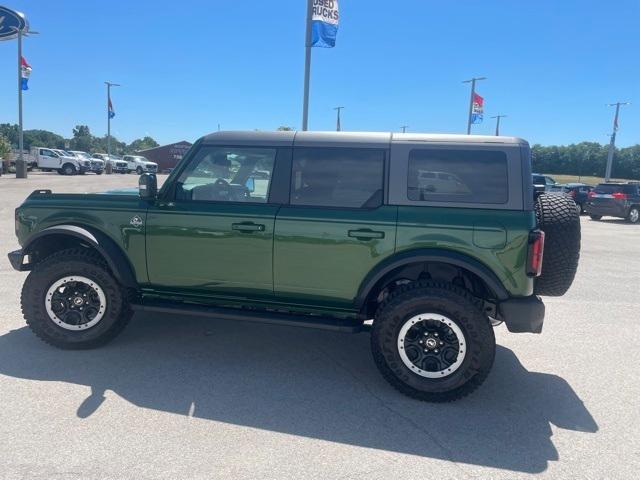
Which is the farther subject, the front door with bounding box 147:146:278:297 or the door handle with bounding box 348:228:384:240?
the front door with bounding box 147:146:278:297

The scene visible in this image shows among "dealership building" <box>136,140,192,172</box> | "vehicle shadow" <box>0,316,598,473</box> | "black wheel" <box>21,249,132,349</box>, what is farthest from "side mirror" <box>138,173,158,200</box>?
"dealership building" <box>136,140,192,172</box>

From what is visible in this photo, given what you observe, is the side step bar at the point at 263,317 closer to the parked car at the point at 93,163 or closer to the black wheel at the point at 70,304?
the black wheel at the point at 70,304

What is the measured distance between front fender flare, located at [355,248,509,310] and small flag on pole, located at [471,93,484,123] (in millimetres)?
25090

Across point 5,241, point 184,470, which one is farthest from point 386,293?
point 5,241

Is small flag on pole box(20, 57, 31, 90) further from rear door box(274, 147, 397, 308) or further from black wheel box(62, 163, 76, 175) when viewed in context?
rear door box(274, 147, 397, 308)

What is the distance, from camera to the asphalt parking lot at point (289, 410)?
9.26 feet

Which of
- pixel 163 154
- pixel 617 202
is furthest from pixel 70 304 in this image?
pixel 163 154

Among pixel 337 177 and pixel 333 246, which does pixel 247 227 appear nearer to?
pixel 333 246

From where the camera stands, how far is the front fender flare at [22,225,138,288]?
4.17 meters

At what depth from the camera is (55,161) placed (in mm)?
34844

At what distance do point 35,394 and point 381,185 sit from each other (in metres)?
2.99

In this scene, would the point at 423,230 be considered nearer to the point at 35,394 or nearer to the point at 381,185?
the point at 381,185

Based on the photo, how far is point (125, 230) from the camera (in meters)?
4.21

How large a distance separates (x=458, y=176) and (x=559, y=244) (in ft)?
3.16
